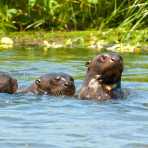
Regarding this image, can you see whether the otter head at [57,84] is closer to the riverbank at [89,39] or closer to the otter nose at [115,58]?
the otter nose at [115,58]

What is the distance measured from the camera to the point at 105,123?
21.9 feet

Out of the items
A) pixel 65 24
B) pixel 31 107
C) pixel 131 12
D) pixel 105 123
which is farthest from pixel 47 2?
pixel 105 123

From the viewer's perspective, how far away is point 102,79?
26.3 ft

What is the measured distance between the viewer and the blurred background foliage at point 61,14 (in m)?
14.7

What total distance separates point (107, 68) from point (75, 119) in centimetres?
110

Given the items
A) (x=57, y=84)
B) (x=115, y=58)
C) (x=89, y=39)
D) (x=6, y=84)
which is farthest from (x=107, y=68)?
(x=89, y=39)

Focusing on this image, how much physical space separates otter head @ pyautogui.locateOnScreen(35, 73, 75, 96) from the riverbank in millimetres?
4417

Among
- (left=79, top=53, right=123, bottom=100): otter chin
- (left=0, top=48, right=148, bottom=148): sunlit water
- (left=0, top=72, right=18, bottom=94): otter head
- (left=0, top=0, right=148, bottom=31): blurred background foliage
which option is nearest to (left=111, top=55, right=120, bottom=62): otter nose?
(left=79, top=53, right=123, bottom=100): otter chin

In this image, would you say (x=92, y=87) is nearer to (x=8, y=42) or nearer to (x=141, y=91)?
(x=141, y=91)

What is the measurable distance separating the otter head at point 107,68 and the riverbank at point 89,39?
5053 millimetres

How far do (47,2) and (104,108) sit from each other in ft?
25.0

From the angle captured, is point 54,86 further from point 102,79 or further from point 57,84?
point 102,79

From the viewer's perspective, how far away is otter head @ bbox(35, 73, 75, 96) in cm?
859

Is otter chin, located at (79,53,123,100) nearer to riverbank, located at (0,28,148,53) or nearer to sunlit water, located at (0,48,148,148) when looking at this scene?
sunlit water, located at (0,48,148,148)
